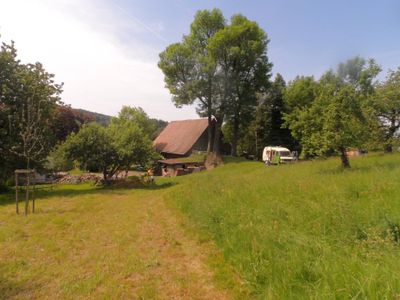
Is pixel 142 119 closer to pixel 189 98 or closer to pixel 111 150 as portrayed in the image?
pixel 189 98

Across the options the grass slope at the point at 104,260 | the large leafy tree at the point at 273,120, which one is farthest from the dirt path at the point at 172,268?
the large leafy tree at the point at 273,120

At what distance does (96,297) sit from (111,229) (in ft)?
13.8

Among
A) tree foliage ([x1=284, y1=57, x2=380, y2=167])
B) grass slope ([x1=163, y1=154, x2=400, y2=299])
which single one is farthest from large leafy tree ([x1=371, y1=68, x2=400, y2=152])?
grass slope ([x1=163, y1=154, x2=400, y2=299])

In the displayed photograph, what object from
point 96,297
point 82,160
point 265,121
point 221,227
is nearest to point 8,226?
point 96,297

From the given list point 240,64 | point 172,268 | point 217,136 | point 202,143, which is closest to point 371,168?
point 172,268

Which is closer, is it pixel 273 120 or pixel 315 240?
pixel 315 240

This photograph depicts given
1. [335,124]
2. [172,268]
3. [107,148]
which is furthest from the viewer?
[107,148]

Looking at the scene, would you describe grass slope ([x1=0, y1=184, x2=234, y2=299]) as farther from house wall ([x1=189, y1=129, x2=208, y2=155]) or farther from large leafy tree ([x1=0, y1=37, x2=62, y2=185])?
house wall ([x1=189, y1=129, x2=208, y2=155])

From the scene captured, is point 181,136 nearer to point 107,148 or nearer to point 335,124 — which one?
point 107,148

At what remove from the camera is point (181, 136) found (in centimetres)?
4784

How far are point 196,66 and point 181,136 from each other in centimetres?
1546

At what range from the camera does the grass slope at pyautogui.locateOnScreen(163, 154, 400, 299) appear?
329 cm

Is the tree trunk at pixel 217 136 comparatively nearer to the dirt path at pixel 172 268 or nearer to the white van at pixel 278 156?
the white van at pixel 278 156

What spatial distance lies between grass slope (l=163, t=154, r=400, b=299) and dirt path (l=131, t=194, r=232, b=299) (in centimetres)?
60
